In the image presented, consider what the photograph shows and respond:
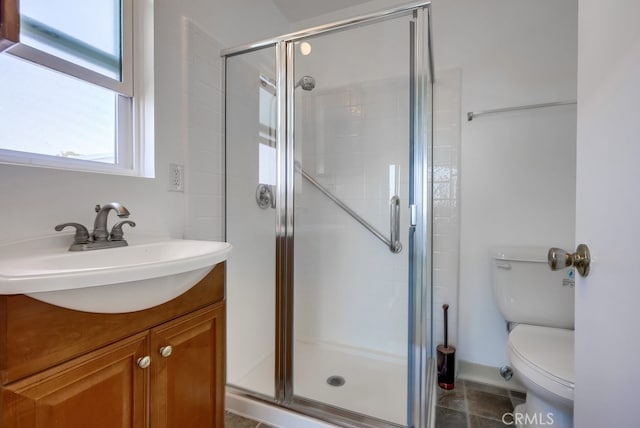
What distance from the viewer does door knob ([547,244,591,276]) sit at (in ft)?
2.00

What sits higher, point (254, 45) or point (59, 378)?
point (254, 45)

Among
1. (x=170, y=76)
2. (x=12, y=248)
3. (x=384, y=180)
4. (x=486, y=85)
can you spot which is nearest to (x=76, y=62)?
(x=170, y=76)

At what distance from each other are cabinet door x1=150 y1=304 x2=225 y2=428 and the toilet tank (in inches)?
53.2

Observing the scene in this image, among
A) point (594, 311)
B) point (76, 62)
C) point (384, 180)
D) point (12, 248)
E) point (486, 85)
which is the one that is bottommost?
point (594, 311)

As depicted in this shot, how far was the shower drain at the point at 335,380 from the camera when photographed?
5.00 ft

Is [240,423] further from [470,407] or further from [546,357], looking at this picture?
[546,357]

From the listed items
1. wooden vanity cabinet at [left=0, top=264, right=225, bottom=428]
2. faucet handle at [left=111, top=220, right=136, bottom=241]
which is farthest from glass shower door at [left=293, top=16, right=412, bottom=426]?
faucet handle at [left=111, top=220, right=136, bottom=241]

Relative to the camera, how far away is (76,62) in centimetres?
94

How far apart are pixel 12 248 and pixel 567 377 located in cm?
168

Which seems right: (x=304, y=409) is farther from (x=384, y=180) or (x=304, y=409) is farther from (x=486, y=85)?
(x=486, y=85)

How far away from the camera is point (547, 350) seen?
3.59ft

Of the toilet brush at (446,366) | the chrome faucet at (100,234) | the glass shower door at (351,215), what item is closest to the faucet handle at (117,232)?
the chrome faucet at (100,234)

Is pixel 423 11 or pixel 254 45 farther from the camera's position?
pixel 254 45

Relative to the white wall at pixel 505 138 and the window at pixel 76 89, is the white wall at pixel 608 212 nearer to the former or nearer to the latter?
the white wall at pixel 505 138
